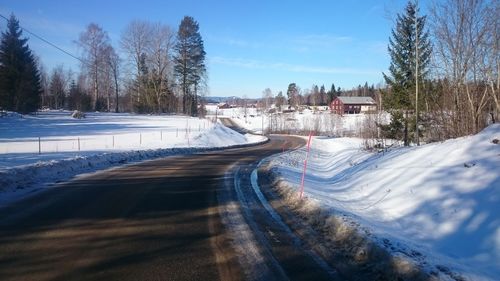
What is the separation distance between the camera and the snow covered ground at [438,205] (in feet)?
20.7

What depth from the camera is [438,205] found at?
8398 mm

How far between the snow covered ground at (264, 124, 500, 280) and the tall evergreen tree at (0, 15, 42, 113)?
54.6 metres

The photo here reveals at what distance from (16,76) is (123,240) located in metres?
58.3

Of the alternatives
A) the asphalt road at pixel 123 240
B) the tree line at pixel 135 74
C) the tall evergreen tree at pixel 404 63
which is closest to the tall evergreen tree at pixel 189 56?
the tree line at pixel 135 74

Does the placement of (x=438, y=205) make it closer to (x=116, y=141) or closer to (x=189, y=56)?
(x=116, y=141)

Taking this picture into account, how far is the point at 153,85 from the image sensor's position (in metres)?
77.2

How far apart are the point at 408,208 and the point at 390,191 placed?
1.57 metres

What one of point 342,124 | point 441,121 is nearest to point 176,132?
point 441,121

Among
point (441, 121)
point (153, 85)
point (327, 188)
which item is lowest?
point (327, 188)

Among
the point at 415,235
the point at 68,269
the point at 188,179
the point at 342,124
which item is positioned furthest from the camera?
the point at 342,124

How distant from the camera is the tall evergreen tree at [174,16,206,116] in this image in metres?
72.8

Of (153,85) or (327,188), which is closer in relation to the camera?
(327,188)

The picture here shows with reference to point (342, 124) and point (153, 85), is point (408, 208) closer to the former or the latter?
point (153, 85)

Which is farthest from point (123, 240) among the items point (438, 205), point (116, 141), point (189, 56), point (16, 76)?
point (189, 56)
